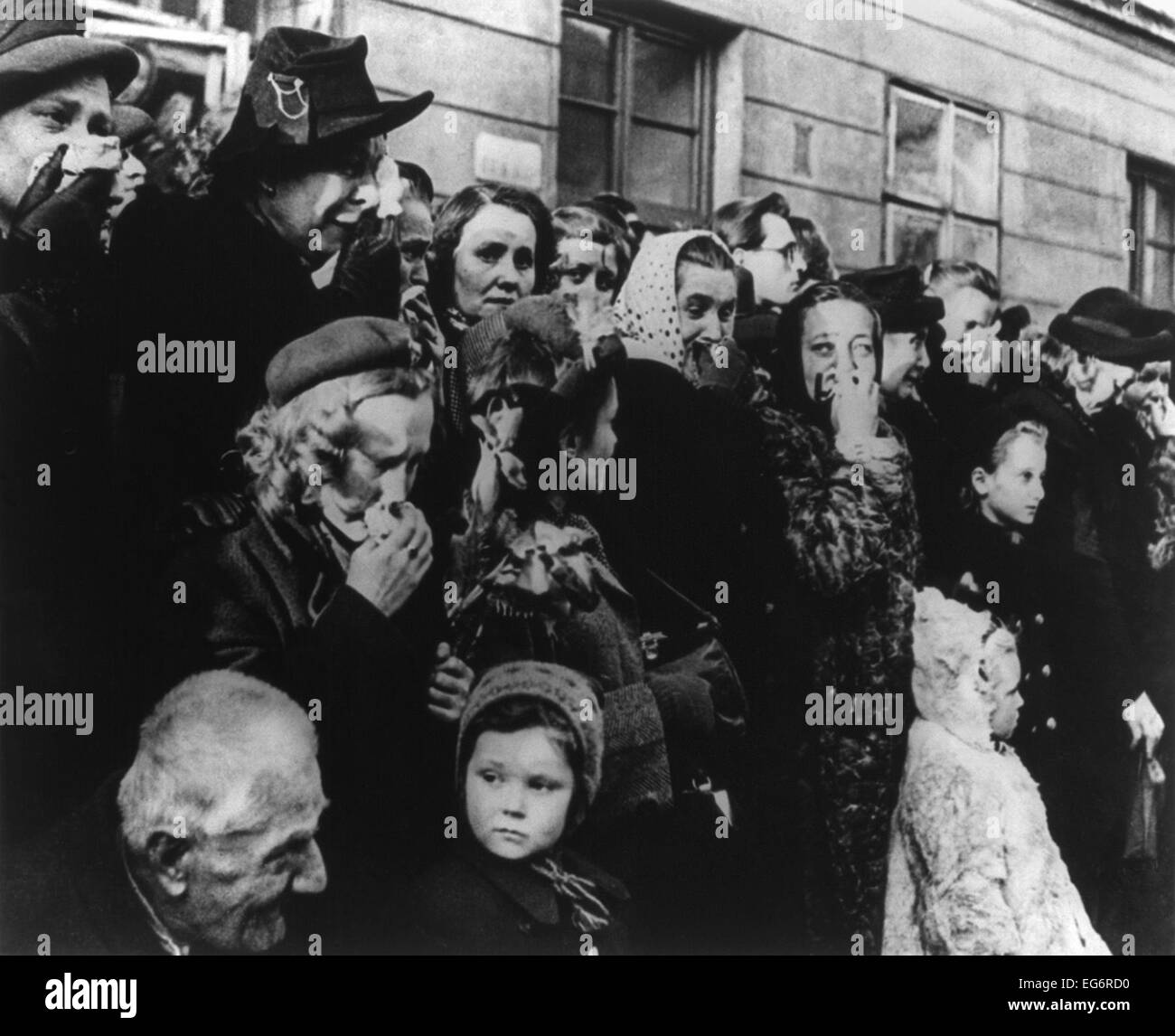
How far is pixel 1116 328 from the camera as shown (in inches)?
251

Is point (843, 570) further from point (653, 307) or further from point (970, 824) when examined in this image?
point (653, 307)

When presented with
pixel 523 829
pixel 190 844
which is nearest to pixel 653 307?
pixel 523 829

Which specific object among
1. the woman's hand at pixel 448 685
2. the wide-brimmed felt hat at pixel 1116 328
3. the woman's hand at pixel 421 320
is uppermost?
the wide-brimmed felt hat at pixel 1116 328

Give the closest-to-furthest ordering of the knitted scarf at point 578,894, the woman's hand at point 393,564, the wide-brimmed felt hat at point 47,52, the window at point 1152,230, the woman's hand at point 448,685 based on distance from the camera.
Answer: the wide-brimmed felt hat at point 47,52, the woman's hand at point 393,564, the woman's hand at point 448,685, the knitted scarf at point 578,894, the window at point 1152,230

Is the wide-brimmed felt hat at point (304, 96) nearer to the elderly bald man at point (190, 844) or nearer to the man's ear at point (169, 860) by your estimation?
the elderly bald man at point (190, 844)

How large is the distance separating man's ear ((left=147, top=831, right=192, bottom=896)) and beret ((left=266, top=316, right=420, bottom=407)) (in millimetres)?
1363

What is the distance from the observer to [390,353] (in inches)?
193

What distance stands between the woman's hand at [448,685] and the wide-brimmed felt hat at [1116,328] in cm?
288

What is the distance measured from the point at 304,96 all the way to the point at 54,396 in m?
1.20

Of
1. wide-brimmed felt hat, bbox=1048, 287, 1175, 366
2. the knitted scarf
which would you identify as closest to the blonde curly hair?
the knitted scarf

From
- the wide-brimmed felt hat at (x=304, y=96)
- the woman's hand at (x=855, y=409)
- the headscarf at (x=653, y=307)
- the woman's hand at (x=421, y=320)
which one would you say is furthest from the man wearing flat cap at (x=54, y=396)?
the woman's hand at (x=855, y=409)

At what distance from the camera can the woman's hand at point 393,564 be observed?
4840 mm

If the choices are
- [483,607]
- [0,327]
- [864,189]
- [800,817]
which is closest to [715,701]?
[800,817]
